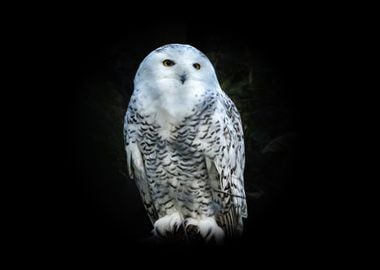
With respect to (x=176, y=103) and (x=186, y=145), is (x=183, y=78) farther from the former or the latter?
(x=186, y=145)

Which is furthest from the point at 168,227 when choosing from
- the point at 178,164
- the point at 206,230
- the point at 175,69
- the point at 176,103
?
the point at 175,69

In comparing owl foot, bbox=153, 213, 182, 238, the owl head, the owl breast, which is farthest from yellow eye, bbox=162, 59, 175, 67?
owl foot, bbox=153, 213, 182, 238

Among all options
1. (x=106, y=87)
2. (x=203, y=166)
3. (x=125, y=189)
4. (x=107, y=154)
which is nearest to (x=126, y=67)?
(x=106, y=87)

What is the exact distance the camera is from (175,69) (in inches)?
73.4

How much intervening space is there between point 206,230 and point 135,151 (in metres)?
0.39

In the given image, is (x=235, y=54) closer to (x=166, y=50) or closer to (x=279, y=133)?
(x=279, y=133)

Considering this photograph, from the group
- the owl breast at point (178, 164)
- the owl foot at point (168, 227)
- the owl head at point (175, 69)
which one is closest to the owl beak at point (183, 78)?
the owl head at point (175, 69)

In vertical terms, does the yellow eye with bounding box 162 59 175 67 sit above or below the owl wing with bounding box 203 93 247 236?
above

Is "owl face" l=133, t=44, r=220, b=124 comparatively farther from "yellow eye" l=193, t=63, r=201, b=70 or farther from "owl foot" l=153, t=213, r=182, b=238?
"owl foot" l=153, t=213, r=182, b=238

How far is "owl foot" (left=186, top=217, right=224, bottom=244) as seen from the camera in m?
1.95

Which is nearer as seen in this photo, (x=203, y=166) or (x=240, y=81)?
(x=203, y=166)

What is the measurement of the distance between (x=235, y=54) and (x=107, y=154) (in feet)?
2.35

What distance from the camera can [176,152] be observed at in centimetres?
192

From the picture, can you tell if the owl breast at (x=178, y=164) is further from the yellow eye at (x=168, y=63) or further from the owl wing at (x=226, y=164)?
the yellow eye at (x=168, y=63)
